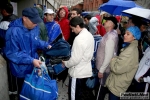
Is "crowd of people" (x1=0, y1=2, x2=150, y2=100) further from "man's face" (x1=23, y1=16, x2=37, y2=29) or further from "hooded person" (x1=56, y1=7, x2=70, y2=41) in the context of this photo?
"hooded person" (x1=56, y1=7, x2=70, y2=41)

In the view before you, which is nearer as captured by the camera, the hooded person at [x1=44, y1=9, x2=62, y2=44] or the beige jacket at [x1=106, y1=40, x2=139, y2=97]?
the beige jacket at [x1=106, y1=40, x2=139, y2=97]

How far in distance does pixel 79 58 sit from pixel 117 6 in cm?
215

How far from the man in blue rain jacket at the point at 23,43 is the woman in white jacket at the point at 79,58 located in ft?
2.12

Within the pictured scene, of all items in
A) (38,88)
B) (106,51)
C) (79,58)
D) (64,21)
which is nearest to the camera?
(38,88)

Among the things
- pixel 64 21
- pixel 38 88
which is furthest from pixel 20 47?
pixel 64 21

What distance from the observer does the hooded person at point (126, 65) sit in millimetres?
2180

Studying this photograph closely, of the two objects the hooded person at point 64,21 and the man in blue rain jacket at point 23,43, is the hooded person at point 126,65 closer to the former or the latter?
the man in blue rain jacket at point 23,43

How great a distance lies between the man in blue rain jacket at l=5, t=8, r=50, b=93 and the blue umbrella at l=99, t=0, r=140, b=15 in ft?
6.98

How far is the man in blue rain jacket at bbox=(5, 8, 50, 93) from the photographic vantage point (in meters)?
2.10

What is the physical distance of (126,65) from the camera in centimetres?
217

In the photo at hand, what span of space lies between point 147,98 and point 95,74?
3.92ft

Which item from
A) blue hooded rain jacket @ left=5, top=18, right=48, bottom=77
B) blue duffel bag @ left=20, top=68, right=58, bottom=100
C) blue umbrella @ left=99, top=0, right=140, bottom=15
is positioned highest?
blue umbrella @ left=99, top=0, right=140, bottom=15

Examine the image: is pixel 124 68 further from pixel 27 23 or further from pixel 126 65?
pixel 27 23

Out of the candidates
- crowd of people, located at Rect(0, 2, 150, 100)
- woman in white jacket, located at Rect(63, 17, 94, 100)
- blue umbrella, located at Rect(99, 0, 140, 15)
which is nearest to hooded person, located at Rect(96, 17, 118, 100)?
crowd of people, located at Rect(0, 2, 150, 100)
